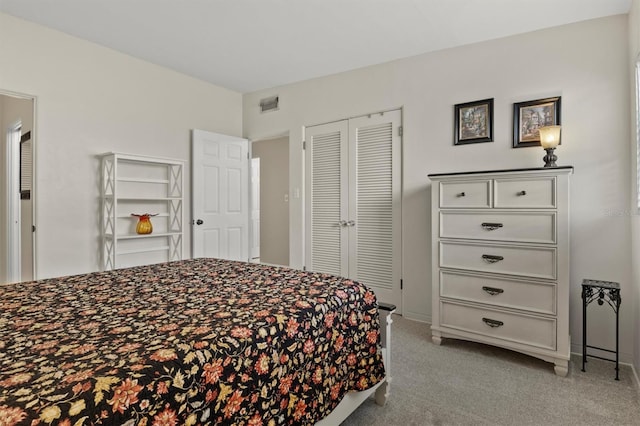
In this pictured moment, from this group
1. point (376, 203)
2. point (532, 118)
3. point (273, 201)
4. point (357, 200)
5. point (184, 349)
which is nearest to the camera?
point (184, 349)

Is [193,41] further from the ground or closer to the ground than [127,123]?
further from the ground

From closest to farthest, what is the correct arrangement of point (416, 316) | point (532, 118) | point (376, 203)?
point (532, 118)
point (416, 316)
point (376, 203)

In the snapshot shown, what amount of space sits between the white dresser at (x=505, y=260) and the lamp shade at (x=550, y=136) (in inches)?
14.3

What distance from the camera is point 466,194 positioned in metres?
2.72

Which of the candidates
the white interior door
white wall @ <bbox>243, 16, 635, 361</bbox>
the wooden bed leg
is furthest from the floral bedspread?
the white interior door

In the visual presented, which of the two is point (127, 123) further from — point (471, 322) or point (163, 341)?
point (471, 322)

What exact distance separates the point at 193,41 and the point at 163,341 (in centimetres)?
303

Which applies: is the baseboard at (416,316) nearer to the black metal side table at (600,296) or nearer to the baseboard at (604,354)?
the baseboard at (604,354)

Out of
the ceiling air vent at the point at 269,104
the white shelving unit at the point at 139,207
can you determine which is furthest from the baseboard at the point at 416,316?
the ceiling air vent at the point at 269,104

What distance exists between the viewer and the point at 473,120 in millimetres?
3191

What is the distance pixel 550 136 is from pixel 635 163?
0.56m

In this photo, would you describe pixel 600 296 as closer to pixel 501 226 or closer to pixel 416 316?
pixel 501 226

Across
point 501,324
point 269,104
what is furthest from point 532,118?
point 269,104

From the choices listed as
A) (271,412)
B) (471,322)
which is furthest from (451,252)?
(271,412)
